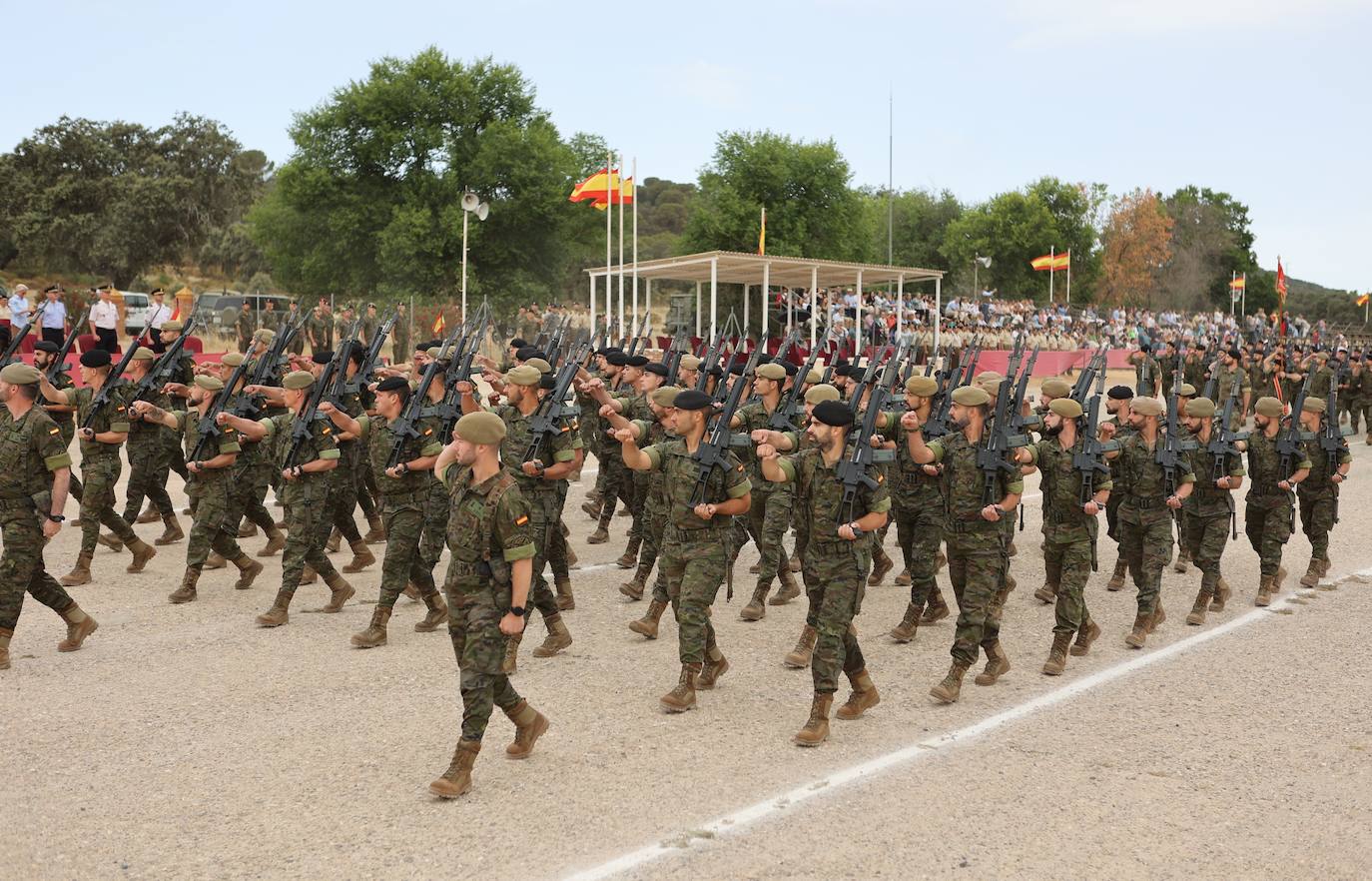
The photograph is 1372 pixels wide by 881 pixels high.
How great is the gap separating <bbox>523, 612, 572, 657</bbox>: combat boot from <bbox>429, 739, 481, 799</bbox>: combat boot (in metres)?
2.45

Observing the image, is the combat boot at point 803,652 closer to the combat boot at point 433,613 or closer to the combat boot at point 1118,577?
the combat boot at point 433,613

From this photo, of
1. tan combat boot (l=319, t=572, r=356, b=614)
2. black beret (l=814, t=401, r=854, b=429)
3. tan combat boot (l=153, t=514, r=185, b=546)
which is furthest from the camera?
tan combat boot (l=153, t=514, r=185, b=546)

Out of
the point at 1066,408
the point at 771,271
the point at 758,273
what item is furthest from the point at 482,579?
the point at 758,273

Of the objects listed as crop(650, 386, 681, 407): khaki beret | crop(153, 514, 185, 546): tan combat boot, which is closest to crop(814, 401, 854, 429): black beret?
crop(650, 386, 681, 407): khaki beret

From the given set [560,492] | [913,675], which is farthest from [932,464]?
[560,492]

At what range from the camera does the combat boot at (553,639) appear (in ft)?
27.1

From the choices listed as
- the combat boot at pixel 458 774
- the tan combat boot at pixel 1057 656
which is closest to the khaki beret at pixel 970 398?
the tan combat boot at pixel 1057 656

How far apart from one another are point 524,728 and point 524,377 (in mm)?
3134

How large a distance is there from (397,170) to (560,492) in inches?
1503

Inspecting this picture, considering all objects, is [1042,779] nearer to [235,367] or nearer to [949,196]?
[235,367]

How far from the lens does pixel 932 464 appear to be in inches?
339

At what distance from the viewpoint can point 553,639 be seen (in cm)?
830

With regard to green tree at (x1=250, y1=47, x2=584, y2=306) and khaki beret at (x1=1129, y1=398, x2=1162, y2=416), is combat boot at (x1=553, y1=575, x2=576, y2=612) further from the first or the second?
green tree at (x1=250, y1=47, x2=584, y2=306)

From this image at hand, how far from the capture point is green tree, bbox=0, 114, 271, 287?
2030 inches
